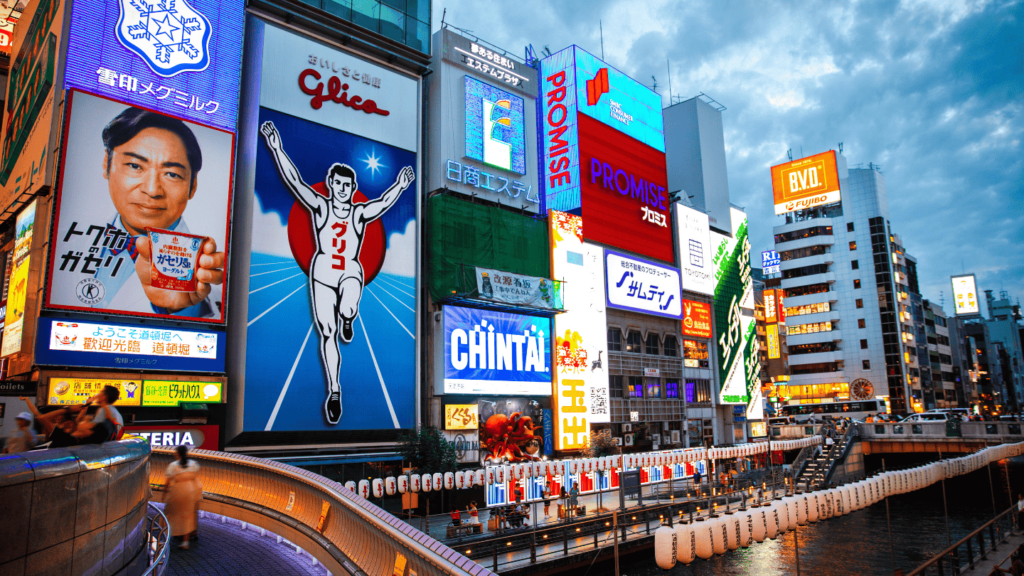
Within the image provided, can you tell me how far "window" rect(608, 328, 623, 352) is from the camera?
54188 millimetres

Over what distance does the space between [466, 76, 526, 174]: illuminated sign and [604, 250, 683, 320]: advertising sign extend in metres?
11.6

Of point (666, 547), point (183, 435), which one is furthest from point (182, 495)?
point (183, 435)

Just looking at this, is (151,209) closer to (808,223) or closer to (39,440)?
(39,440)

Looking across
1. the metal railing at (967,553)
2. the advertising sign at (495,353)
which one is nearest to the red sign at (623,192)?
the advertising sign at (495,353)

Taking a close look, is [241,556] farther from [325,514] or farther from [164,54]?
[164,54]

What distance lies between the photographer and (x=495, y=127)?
4678 cm

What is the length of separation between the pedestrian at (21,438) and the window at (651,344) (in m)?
52.8

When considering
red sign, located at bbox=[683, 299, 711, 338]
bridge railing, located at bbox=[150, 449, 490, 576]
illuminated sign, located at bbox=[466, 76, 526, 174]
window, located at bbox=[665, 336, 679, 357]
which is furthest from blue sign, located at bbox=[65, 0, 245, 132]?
red sign, located at bbox=[683, 299, 711, 338]

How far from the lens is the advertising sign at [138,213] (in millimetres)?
28469

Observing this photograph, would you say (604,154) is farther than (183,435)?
Yes

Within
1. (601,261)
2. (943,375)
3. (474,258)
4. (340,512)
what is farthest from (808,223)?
(340,512)

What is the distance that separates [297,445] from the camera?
33562mm

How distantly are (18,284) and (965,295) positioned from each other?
15482cm

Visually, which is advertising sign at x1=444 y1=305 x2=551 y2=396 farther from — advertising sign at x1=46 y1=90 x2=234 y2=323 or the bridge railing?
the bridge railing
